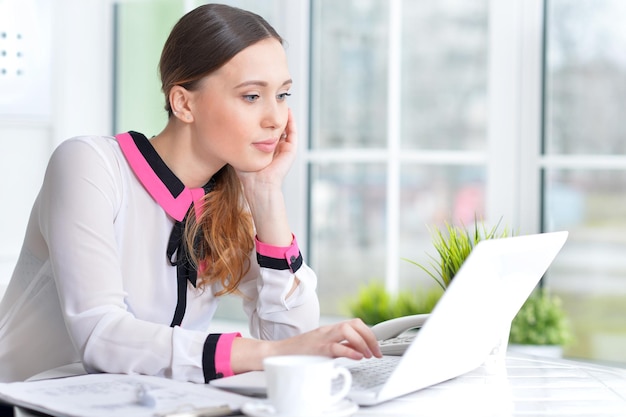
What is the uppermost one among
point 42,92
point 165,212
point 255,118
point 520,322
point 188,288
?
point 42,92

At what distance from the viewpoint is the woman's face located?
1.58 metres

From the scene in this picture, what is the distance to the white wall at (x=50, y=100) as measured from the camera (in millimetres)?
3203

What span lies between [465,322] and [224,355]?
37cm

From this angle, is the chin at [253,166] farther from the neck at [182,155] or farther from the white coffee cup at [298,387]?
the white coffee cup at [298,387]

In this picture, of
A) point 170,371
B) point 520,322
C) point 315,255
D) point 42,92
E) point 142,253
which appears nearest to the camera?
point 170,371

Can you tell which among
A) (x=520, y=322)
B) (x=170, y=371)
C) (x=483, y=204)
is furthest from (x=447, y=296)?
(x=483, y=204)

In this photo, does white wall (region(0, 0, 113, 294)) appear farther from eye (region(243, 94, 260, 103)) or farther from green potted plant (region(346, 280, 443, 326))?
eye (region(243, 94, 260, 103))

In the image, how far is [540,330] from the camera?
2863 millimetres

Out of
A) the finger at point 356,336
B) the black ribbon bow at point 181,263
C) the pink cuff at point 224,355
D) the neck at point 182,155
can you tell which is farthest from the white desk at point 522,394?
the neck at point 182,155

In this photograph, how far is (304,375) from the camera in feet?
3.14

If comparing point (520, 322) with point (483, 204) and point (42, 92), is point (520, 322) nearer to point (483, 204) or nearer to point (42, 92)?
point (483, 204)

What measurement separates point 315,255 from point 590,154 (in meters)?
1.15

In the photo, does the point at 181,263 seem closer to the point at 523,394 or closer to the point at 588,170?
the point at 523,394

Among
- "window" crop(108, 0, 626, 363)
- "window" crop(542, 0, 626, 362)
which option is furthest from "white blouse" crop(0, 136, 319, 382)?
"window" crop(542, 0, 626, 362)
